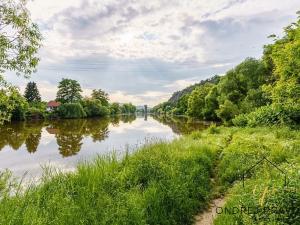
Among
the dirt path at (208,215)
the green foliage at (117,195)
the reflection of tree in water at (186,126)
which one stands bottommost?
the reflection of tree in water at (186,126)

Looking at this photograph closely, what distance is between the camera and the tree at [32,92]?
74.3 meters

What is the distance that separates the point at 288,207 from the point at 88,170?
4.60 metres

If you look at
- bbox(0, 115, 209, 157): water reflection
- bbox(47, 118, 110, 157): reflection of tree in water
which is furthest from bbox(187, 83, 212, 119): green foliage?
bbox(47, 118, 110, 157): reflection of tree in water

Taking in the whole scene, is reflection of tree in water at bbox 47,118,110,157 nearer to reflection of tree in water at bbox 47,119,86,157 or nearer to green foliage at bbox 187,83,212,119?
reflection of tree in water at bbox 47,119,86,157

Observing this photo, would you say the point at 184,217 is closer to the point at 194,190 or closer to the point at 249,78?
the point at 194,190

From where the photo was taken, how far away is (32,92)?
75000 mm

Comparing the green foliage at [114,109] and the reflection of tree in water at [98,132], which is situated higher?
the green foliage at [114,109]

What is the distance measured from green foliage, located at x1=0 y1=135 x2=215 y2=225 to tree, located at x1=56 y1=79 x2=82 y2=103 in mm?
81907

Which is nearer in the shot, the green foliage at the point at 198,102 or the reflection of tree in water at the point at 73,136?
the reflection of tree in water at the point at 73,136

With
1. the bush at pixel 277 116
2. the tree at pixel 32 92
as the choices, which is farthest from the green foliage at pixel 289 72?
the tree at pixel 32 92

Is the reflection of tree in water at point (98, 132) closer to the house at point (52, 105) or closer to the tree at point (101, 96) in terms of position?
the house at point (52, 105)

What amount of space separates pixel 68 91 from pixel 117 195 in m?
85.2

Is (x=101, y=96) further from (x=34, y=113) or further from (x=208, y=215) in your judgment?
(x=208, y=215)

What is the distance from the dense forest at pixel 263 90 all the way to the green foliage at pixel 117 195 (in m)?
11.5
